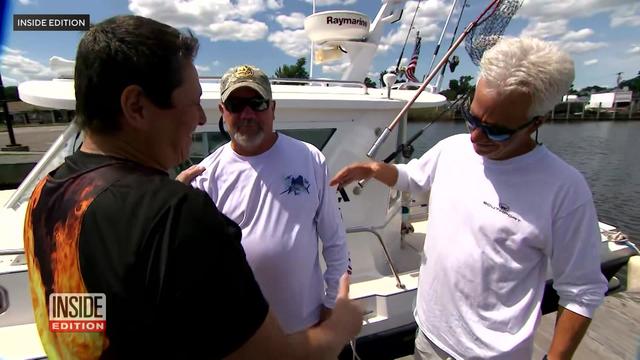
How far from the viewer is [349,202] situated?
305 centimetres

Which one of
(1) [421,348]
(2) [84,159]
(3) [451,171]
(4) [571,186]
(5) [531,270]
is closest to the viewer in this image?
(2) [84,159]

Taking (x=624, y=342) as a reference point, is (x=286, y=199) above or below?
above

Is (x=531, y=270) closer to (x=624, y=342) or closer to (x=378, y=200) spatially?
(x=378, y=200)

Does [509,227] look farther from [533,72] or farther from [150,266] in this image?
[150,266]

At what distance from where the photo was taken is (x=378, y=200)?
125 inches

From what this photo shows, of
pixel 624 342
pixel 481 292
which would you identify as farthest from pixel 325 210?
pixel 624 342

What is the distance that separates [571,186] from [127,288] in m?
1.39

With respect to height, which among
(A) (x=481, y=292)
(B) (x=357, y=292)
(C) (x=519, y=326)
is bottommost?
(B) (x=357, y=292)

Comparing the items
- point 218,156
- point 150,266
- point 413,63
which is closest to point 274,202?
point 218,156

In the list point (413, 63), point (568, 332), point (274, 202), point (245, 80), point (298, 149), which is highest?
point (413, 63)

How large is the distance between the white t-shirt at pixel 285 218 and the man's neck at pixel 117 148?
893 millimetres

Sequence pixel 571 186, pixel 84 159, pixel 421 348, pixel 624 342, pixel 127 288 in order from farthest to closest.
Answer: pixel 624 342 → pixel 421 348 → pixel 571 186 → pixel 84 159 → pixel 127 288

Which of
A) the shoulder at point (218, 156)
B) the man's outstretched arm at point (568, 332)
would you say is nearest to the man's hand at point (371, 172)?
the shoulder at point (218, 156)

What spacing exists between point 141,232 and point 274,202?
103 cm
